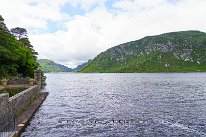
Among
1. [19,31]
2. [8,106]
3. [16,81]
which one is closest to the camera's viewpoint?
[8,106]

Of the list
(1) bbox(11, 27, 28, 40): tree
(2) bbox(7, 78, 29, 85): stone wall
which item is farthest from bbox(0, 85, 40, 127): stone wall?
Result: (1) bbox(11, 27, 28, 40): tree

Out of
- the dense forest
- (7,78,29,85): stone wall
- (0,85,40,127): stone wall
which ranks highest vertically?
the dense forest

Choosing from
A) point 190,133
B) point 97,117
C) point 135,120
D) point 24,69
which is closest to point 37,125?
point 97,117

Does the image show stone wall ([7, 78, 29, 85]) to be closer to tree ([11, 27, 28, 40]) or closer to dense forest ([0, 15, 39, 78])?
dense forest ([0, 15, 39, 78])

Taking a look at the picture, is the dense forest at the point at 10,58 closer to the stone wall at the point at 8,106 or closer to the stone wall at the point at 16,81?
the stone wall at the point at 16,81

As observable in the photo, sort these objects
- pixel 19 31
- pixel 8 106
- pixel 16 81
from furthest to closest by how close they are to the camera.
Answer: pixel 19 31 < pixel 16 81 < pixel 8 106

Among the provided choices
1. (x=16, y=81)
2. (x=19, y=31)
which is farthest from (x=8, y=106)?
(x=19, y=31)

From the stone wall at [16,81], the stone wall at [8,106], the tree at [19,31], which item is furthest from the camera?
the tree at [19,31]

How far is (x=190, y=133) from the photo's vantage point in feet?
85.0

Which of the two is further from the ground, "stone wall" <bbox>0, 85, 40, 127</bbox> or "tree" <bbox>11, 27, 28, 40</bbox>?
"tree" <bbox>11, 27, 28, 40</bbox>

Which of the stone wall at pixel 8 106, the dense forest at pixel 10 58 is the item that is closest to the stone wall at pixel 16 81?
the dense forest at pixel 10 58

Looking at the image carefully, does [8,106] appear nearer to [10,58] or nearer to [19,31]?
[10,58]

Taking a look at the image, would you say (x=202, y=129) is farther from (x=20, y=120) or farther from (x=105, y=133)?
(x=20, y=120)

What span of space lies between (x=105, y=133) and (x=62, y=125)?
5.83 metres
